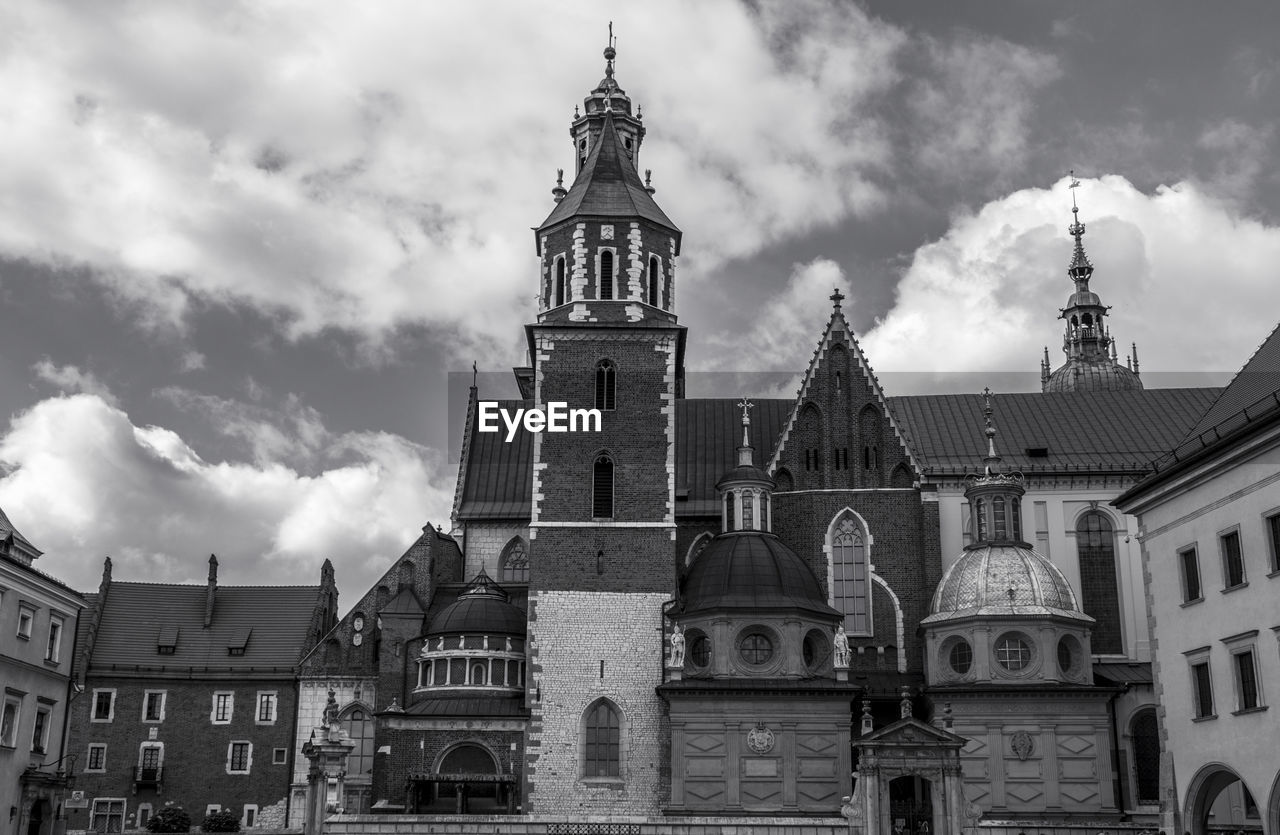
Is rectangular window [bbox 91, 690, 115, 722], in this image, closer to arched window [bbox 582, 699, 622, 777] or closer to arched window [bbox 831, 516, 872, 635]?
arched window [bbox 582, 699, 622, 777]

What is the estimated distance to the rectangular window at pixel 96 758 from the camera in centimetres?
6134

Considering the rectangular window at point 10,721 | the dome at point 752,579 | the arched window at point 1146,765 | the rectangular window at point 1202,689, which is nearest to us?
the rectangular window at point 1202,689

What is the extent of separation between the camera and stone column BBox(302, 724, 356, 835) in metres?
42.8

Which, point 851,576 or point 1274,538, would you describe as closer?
point 1274,538

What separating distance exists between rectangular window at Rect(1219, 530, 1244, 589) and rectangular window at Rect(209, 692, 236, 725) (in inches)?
1716

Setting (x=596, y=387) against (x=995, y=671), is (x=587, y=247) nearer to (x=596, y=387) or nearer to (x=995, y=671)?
(x=596, y=387)

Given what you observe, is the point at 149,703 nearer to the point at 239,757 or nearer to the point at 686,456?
the point at 239,757

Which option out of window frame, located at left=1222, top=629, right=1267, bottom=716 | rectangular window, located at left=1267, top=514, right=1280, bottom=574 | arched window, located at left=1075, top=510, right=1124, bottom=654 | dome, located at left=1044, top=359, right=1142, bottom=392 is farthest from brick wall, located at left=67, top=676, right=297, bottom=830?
dome, located at left=1044, top=359, right=1142, bottom=392

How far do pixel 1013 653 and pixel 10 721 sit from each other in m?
33.7

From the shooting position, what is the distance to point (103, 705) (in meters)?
62.6

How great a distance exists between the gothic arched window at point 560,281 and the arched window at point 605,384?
3483 millimetres

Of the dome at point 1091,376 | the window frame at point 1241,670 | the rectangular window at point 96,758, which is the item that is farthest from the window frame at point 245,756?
the dome at point 1091,376

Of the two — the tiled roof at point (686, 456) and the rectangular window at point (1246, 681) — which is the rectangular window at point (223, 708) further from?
the rectangular window at point (1246, 681)

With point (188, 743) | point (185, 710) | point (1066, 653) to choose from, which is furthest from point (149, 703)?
point (1066, 653)
